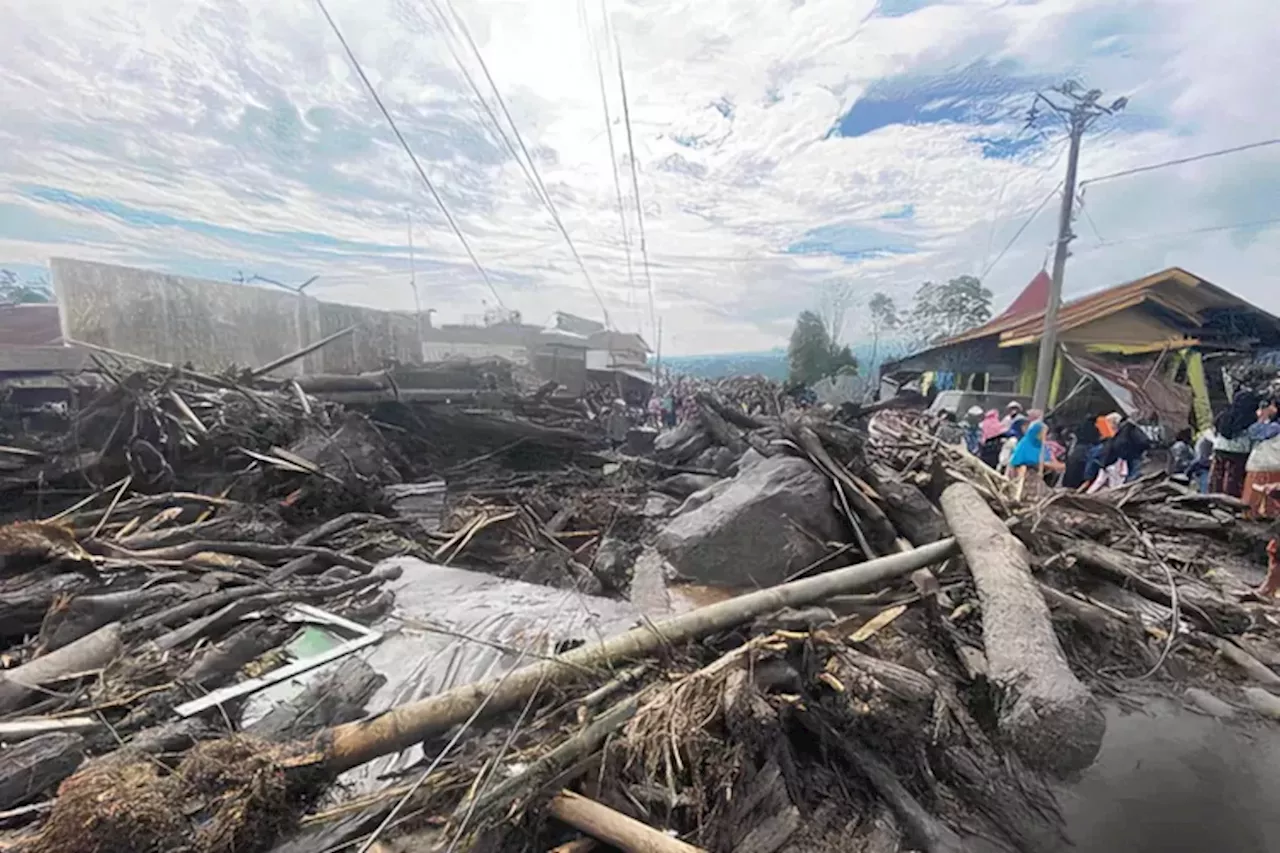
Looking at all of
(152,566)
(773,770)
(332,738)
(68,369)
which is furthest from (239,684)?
(68,369)

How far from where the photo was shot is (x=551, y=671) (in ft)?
6.75

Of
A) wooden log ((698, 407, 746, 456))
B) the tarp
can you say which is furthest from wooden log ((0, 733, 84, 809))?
the tarp

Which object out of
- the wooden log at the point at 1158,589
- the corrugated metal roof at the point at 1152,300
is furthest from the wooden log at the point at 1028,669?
the corrugated metal roof at the point at 1152,300

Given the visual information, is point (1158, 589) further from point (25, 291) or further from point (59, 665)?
point (25, 291)

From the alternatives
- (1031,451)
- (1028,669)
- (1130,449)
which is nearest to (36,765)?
(1028,669)

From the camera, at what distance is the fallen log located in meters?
1.74

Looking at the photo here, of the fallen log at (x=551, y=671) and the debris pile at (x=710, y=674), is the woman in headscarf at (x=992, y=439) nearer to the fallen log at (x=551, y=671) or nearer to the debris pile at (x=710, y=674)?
the debris pile at (x=710, y=674)

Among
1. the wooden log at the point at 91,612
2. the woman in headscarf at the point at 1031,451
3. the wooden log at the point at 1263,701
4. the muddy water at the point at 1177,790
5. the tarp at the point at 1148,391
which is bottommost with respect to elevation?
the muddy water at the point at 1177,790

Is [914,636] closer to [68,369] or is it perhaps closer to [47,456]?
[47,456]

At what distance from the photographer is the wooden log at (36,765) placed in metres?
1.60

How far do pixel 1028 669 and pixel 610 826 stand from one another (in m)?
1.90

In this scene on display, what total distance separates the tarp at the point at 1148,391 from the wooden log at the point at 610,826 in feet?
22.6

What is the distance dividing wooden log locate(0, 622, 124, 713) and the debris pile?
1 centimetres

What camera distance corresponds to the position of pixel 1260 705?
2.43 meters
